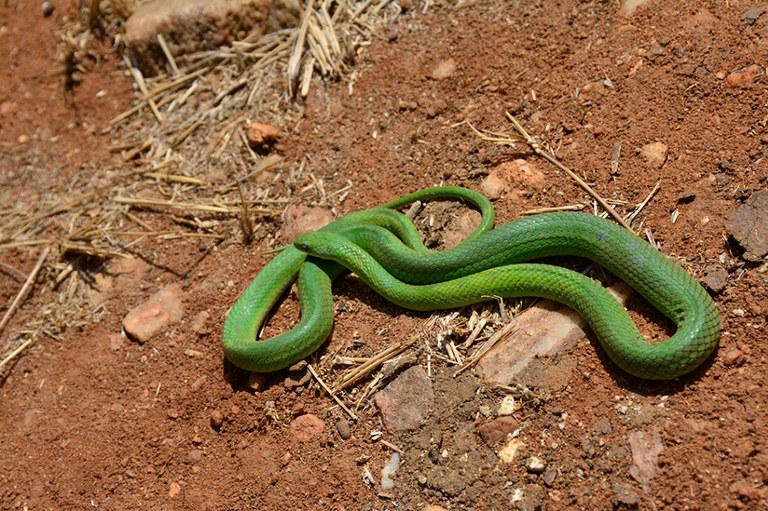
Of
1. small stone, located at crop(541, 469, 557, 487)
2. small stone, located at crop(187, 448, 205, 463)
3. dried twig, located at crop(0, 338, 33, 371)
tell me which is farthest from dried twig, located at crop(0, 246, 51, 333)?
small stone, located at crop(541, 469, 557, 487)

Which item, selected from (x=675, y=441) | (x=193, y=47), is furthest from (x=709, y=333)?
(x=193, y=47)

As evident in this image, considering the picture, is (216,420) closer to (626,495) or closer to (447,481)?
(447,481)

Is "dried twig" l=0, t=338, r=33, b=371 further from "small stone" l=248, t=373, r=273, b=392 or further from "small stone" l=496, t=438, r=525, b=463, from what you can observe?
"small stone" l=496, t=438, r=525, b=463

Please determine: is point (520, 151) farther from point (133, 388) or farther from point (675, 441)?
point (133, 388)

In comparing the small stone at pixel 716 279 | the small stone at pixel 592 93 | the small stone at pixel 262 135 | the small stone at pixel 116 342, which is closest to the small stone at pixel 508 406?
the small stone at pixel 716 279

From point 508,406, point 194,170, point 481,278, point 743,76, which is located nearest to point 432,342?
point 481,278
